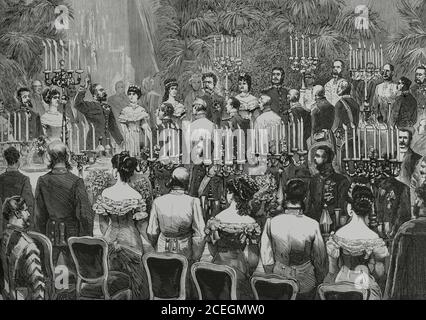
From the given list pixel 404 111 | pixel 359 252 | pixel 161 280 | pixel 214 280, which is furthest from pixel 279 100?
pixel 161 280

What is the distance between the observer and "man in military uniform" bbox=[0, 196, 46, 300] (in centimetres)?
649

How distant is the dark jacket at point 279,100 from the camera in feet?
21.0

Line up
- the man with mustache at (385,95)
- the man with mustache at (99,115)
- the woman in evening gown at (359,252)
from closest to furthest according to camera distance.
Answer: the woman in evening gown at (359,252) < the man with mustache at (385,95) < the man with mustache at (99,115)

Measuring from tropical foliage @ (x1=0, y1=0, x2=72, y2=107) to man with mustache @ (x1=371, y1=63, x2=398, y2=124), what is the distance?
3585 mm

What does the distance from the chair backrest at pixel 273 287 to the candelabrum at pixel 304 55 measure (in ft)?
7.55

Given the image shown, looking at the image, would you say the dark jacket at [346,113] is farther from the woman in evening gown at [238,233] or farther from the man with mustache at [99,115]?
the man with mustache at [99,115]

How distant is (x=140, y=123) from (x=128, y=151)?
1.12 feet

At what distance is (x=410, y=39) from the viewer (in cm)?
634

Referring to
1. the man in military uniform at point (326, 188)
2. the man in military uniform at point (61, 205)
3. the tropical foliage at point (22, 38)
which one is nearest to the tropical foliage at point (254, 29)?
the man in military uniform at point (326, 188)

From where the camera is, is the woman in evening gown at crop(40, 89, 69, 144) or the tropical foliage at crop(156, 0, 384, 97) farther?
the woman in evening gown at crop(40, 89, 69, 144)

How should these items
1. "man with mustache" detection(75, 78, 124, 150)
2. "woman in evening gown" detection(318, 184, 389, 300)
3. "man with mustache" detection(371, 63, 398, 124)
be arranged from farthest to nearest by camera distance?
"man with mustache" detection(75, 78, 124, 150), "man with mustache" detection(371, 63, 398, 124), "woman in evening gown" detection(318, 184, 389, 300)

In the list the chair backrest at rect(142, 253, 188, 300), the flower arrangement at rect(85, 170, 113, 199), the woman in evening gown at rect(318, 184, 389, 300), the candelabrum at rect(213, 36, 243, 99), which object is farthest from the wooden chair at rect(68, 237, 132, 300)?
the woman in evening gown at rect(318, 184, 389, 300)

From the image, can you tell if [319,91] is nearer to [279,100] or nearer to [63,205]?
[279,100]

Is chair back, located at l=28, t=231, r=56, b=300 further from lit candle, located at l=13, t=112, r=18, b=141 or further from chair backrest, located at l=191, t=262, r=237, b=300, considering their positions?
chair backrest, located at l=191, t=262, r=237, b=300
